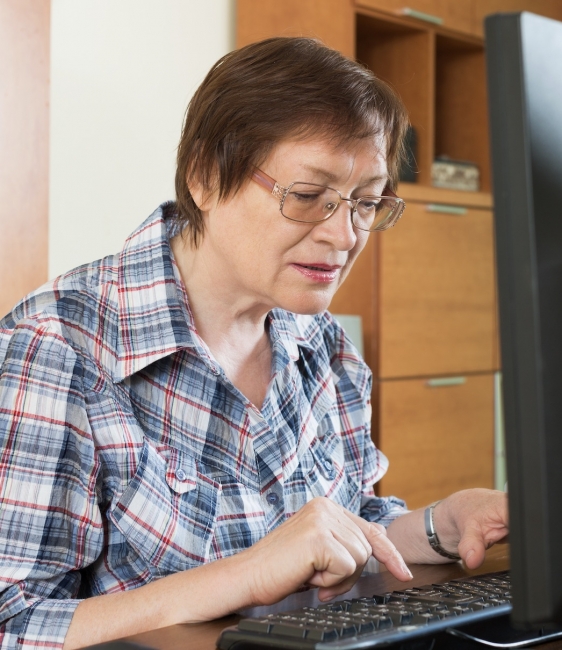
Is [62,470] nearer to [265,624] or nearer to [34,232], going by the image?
[265,624]

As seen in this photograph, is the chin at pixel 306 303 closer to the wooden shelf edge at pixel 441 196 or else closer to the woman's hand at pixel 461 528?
the woman's hand at pixel 461 528

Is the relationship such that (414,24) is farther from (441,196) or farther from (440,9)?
(441,196)

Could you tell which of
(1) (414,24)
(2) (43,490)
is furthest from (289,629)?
(1) (414,24)

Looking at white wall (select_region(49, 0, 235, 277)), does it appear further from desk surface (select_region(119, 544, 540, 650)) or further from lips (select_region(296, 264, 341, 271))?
desk surface (select_region(119, 544, 540, 650))

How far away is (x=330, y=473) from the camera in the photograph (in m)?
1.41

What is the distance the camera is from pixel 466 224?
360cm

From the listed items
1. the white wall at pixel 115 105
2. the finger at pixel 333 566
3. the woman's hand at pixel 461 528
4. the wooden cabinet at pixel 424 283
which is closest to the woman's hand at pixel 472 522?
the woman's hand at pixel 461 528

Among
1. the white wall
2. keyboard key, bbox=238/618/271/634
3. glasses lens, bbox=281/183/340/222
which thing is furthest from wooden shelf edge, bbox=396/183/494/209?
keyboard key, bbox=238/618/271/634

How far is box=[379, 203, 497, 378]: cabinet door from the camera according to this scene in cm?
333

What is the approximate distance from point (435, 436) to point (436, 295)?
54 cm

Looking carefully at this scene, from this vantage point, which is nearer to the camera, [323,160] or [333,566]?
[333,566]

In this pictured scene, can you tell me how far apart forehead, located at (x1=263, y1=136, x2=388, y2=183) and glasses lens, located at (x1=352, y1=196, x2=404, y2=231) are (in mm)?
39

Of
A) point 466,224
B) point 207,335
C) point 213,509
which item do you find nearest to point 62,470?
point 213,509

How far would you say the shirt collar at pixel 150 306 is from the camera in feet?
3.84
